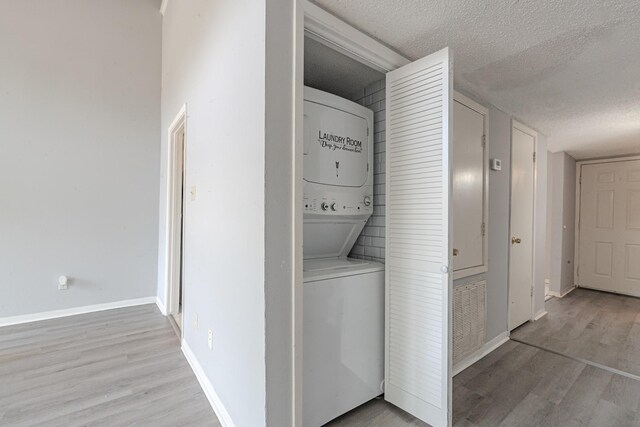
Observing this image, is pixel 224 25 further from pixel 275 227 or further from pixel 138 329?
pixel 138 329

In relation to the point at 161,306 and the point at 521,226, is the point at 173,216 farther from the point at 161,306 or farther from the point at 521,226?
the point at 521,226

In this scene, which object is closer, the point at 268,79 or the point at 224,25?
the point at 268,79

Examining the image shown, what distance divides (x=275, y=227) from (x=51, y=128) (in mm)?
3363

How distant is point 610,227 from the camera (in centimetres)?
448

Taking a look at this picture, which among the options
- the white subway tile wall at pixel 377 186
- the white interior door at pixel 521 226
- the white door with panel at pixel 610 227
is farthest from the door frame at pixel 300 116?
the white door with panel at pixel 610 227

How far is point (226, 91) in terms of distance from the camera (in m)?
1.59

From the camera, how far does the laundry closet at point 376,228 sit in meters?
1.53

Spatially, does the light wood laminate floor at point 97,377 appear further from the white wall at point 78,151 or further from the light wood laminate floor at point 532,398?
the light wood laminate floor at point 532,398

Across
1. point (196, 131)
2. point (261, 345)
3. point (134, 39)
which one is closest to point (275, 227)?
point (261, 345)

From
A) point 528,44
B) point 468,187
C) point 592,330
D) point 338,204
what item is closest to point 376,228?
point 338,204

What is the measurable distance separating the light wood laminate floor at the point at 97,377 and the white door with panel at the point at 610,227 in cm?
574

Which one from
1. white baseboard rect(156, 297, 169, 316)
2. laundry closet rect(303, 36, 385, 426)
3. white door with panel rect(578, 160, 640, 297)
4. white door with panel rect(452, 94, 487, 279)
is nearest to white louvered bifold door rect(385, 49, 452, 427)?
laundry closet rect(303, 36, 385, 426)

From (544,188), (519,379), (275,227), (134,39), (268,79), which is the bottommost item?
(519,379)

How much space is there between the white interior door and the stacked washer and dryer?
1.87 metres
